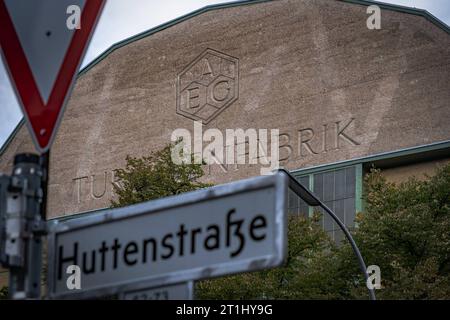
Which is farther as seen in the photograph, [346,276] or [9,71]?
[346,276]

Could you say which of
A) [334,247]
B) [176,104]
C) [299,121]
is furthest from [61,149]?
[334,247]

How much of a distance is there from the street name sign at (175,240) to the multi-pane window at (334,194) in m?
43.2

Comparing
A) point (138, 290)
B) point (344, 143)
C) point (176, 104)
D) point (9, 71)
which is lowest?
point (138, 290)

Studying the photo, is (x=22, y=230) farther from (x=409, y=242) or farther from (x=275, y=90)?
(x=275, y=90)

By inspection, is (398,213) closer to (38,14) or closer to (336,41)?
(336,41)

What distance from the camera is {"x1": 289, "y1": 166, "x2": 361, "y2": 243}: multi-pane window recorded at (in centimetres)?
4775

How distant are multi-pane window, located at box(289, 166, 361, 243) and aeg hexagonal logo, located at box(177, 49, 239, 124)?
6.82 meters

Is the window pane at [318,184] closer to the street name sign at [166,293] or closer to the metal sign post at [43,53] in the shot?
the metal sign post at [43,53]

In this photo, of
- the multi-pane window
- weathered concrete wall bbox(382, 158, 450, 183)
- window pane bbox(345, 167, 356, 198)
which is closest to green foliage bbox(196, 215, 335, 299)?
the multi-pane window

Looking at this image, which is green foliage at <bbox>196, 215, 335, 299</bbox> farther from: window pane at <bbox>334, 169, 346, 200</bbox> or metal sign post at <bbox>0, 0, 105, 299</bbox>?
metal sign post at <bbox>0, 0, 105, 299</bbox>

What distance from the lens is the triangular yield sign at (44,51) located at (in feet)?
13.5

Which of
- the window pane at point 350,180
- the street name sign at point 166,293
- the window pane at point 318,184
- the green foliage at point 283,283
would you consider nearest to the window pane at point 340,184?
the window pane at point 350,180

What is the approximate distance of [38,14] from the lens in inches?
164

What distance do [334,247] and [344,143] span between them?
58.8ft
